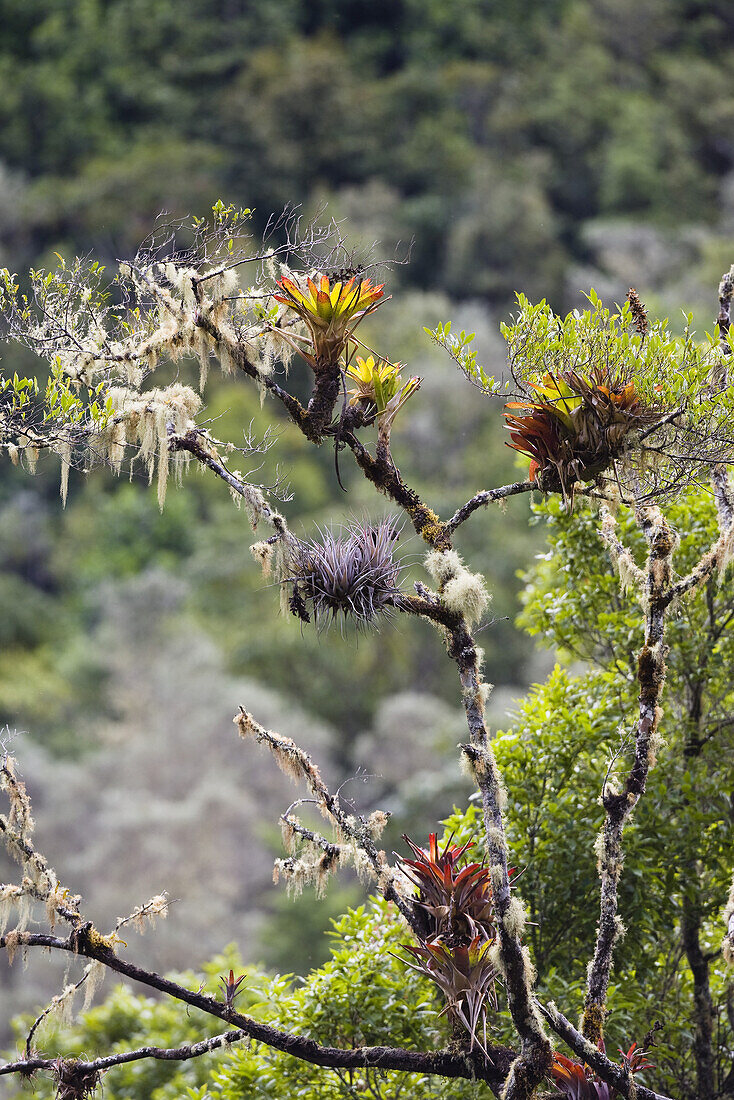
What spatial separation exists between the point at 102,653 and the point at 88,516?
32.1ft

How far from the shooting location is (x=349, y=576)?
3977 millimetres

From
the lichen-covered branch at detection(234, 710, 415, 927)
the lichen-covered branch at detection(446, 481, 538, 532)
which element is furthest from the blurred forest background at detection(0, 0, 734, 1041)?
the lichen-covered branch at detection(446, 481, 538, 532)

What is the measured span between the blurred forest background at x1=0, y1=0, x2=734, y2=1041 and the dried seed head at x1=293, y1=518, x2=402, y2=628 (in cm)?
1346

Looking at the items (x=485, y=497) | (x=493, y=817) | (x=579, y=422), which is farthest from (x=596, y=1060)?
(x=579, y=422)

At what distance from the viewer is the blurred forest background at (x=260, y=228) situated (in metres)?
21.4

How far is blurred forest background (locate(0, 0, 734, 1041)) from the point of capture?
2136 centimetres

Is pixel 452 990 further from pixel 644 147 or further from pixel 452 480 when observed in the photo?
pixel 644 147

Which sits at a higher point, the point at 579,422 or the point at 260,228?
the point at 260,228

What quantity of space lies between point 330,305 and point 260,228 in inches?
1549

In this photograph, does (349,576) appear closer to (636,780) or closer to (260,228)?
(636,780)

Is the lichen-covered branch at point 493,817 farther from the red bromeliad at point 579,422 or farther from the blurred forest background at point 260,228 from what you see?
the blurred forest background at point 260,228

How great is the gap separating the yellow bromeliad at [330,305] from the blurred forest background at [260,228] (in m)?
13.5

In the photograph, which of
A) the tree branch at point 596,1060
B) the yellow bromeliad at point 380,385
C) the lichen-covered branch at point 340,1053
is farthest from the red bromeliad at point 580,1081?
the yellow bromeliad at point 380,385

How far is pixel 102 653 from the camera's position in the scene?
2848cm
